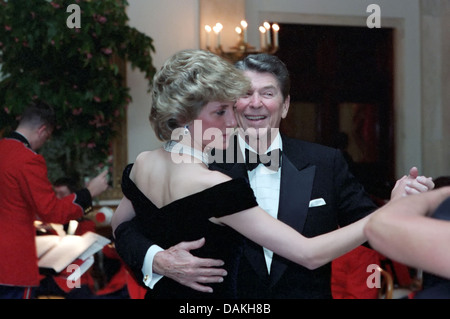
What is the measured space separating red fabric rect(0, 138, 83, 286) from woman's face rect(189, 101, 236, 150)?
1.98 m

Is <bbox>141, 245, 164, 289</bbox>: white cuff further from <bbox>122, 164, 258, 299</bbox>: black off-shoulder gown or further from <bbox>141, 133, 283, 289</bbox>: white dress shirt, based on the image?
<bbox>141, 133, 283, 289</bbox>: white dress shirt

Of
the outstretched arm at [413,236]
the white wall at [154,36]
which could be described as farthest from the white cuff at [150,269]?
the white wall at [154,36]

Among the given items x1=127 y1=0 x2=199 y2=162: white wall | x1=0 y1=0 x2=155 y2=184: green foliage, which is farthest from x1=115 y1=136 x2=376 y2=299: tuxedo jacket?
x1=127 y1=0 x2=199 y2=162: white wall

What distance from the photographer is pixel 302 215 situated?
1.86 meters

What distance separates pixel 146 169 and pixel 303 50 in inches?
195

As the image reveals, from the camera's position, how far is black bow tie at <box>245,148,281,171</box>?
1.97 meters

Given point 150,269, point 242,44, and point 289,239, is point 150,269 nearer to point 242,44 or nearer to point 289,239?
point 289,239

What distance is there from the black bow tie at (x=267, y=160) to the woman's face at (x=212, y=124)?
0.35 meters

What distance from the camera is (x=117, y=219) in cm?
189

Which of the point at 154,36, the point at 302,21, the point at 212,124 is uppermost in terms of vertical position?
the point at 302,21

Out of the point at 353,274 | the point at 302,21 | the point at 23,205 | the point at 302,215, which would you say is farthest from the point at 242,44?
the point at 302,215

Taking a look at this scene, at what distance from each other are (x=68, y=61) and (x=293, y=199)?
9.29ft

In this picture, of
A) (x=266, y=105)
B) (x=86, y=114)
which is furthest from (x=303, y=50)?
(x=266, y=105)

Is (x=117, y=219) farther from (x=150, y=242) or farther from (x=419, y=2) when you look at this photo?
(x=419, y=2)
